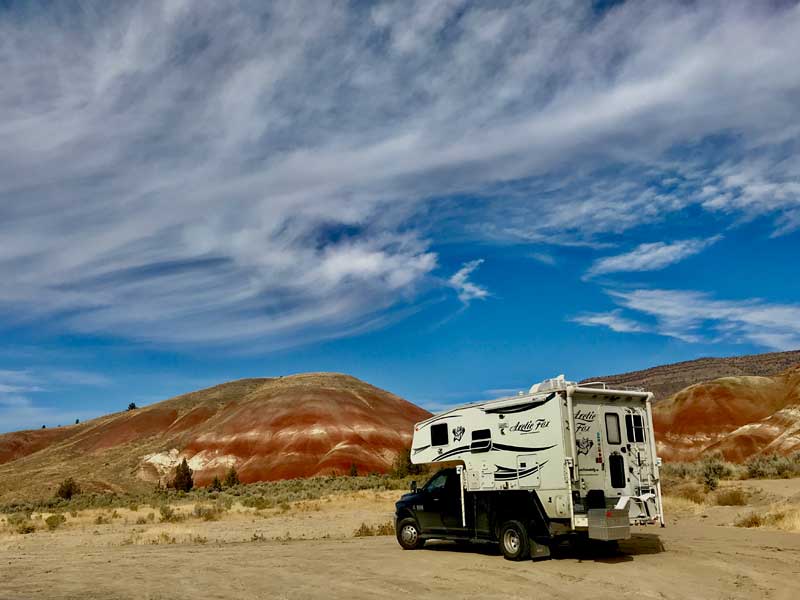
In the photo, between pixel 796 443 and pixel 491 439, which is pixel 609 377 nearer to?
pixel 796 443

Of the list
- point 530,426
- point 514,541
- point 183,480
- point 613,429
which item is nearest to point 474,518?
point 514,541

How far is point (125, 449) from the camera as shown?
102 meters

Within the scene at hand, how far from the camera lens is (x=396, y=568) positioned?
49.6ft

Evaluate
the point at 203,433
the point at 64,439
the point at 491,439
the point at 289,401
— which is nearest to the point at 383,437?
the point at 289,401

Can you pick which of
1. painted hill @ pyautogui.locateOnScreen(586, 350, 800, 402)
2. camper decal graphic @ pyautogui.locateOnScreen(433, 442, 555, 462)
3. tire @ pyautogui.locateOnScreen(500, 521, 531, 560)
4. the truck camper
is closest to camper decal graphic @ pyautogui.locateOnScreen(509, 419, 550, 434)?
the truck camper

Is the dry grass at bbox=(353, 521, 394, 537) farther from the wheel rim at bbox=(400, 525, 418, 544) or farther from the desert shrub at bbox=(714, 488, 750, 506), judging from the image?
the desert shrub at bbox=(714, 488, 750, 506)

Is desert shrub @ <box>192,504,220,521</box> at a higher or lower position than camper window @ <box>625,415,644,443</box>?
lower

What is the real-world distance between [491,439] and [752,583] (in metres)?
6.05

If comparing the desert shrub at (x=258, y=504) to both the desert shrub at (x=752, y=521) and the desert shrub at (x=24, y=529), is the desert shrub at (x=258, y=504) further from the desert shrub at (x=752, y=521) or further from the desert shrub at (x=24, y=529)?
the desert shrub at (x=752, y=521)

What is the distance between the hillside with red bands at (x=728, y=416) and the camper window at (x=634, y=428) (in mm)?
55411

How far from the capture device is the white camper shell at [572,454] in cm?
1476

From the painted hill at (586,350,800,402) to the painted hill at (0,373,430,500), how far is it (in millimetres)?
40730

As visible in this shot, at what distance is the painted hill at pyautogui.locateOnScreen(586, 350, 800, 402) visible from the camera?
11675cm

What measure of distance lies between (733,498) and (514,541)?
14.8 metres
